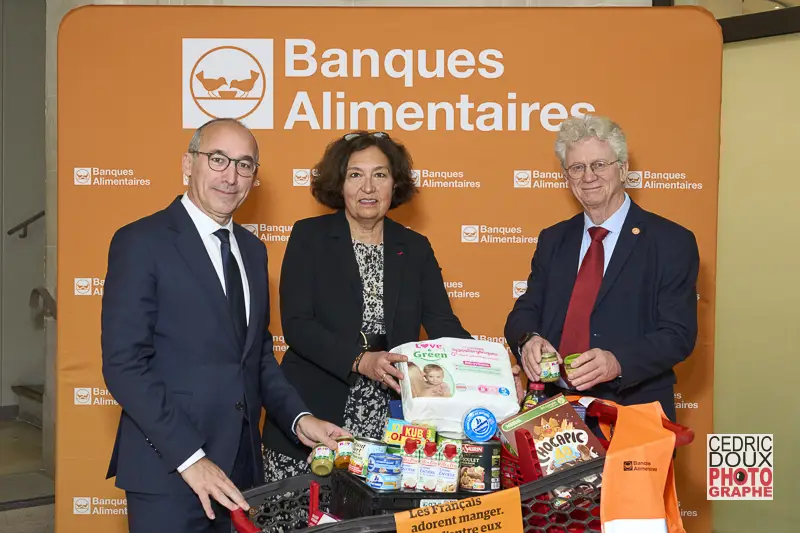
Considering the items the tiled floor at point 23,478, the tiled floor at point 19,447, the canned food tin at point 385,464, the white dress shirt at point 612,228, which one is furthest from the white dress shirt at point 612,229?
the tiled floor at point 19,447

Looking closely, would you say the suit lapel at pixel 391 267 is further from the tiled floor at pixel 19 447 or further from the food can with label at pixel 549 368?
the tiled floor at pixel 19 447

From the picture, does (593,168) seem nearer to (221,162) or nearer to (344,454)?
(221,162)

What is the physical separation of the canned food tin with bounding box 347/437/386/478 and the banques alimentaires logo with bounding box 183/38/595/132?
221 centimetres

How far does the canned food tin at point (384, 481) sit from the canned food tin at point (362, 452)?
47mm

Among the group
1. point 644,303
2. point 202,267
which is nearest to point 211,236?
point 202,267

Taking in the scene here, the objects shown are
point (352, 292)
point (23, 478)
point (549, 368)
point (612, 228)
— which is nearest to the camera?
point (549, 368)

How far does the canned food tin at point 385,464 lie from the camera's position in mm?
1560

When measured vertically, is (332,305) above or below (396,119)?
below

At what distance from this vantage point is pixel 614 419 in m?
1.78

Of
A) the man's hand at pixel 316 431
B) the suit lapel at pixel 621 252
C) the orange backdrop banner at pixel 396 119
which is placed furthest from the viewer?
the orange backdrop banner at pixel 396 119

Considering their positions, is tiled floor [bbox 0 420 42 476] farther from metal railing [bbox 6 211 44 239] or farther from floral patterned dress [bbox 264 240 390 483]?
floral patterned dress [bbox 264 240 390 483]

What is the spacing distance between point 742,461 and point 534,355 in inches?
39.5

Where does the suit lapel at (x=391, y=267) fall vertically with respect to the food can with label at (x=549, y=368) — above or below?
above

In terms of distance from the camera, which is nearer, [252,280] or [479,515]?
[479,515]
